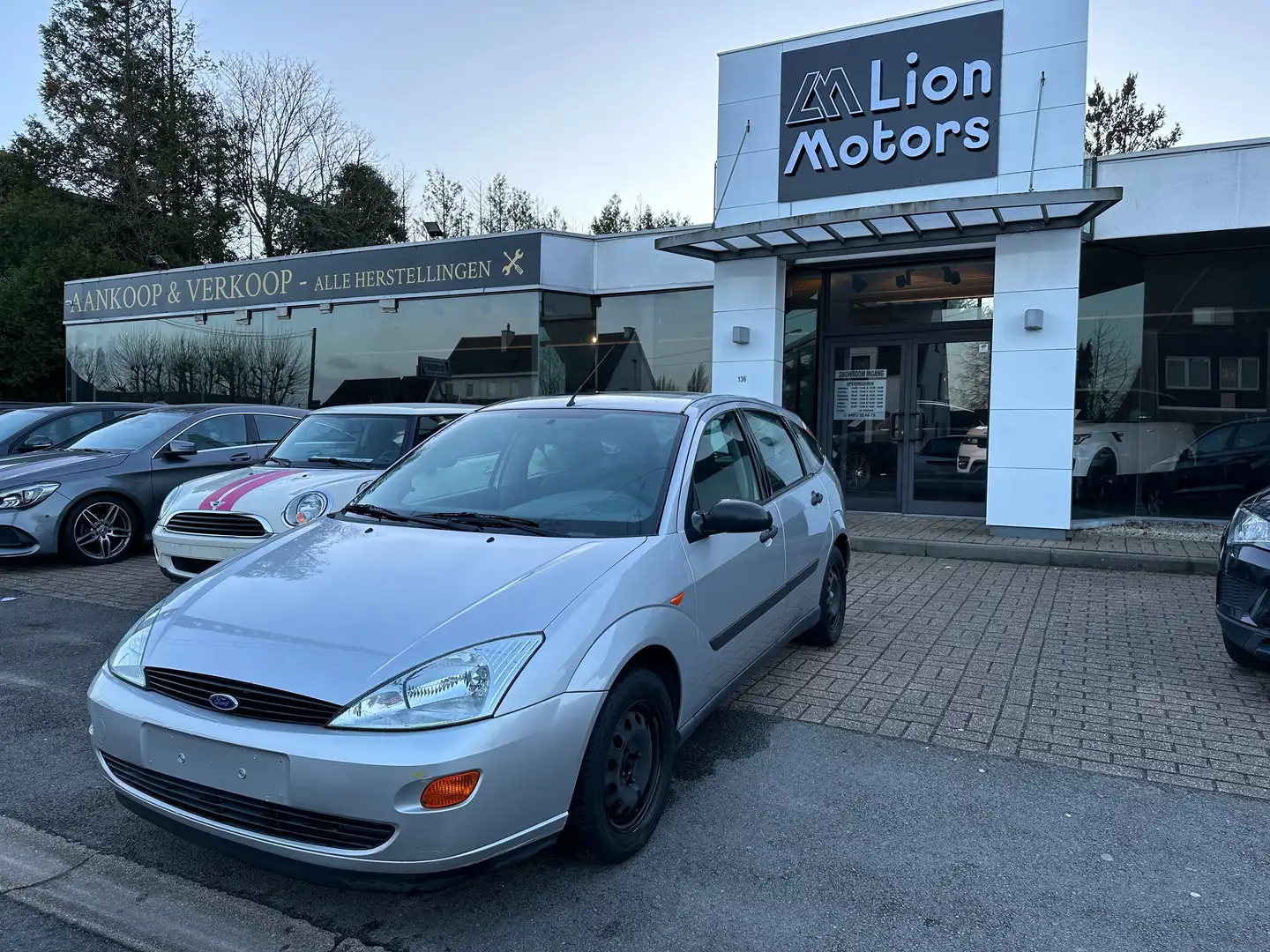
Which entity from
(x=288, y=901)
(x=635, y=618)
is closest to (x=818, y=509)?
(x=635, y=618)

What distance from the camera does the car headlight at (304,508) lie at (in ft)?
21.2

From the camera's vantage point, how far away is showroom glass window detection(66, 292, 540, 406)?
15179 mm

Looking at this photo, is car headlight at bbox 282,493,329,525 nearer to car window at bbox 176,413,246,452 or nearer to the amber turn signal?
car window at bbox 176,413,246,452

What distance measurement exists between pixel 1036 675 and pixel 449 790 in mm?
4082

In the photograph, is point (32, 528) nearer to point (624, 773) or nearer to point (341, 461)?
point (341, 461)

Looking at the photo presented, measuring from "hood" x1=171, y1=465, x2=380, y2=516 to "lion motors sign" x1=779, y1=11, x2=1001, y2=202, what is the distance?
23.7ft

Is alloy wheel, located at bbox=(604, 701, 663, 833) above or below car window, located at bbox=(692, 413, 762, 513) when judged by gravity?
below

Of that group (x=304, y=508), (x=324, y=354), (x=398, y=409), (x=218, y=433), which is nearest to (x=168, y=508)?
(x=304, y=508)

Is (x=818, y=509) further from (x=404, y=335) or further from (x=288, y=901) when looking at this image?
(x=404, y=335)

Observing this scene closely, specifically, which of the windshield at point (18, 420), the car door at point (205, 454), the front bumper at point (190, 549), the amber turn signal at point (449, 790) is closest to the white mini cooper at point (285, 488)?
the front bumper at point (190, 549)

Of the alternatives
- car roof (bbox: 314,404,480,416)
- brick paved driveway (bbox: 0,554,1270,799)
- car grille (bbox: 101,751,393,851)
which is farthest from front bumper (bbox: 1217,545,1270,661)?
car roof (bbox: 314,404,480,416)

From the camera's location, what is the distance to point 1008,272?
1033 centimetres

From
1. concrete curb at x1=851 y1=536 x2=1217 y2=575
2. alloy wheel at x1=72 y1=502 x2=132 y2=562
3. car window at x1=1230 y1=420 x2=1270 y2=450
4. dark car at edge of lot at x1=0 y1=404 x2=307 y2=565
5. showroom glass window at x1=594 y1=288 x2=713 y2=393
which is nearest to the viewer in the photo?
dark car at edge of lot at x1=0 y1=404 x2=307 y2=565

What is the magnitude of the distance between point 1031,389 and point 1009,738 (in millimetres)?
6844
